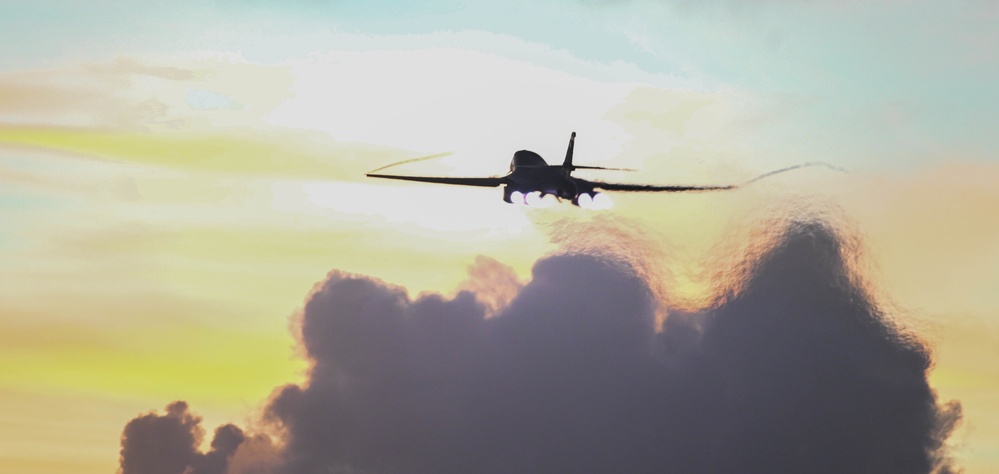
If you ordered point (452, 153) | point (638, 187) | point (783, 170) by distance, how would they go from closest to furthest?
point (452, 153) → point (638, 187) → point (783, 170)

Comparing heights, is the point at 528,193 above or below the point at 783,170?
below

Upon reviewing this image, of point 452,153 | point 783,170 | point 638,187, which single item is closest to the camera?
point 452,153

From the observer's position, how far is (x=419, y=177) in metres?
140

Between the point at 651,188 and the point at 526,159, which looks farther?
the point at 651,188

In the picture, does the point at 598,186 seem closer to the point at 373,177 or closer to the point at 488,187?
the point at 488,187

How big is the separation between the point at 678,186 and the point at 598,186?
942cm

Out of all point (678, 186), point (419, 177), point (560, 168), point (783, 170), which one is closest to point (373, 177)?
point (419, 177)

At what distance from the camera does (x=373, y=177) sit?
134875mm

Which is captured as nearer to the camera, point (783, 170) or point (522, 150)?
point (522, 150)

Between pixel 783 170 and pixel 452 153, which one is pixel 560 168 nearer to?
pixel 452 153

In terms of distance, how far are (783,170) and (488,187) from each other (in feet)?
126

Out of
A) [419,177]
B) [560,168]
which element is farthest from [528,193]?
[419,177]

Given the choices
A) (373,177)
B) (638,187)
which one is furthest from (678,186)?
(373,177)

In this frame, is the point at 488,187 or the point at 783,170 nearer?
the point at 488,187
